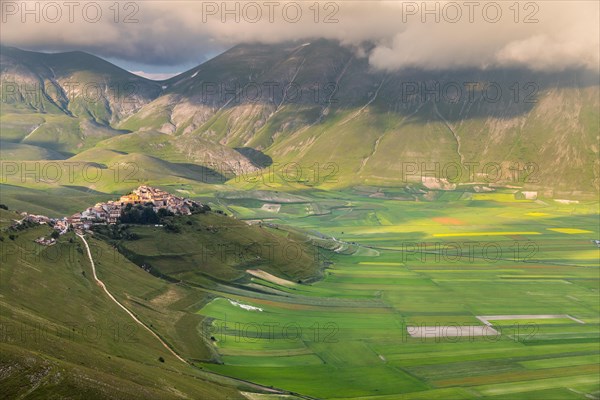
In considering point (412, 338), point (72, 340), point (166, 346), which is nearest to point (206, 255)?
point (166, 346)

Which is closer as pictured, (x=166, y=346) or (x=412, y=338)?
(x=166, y=346)

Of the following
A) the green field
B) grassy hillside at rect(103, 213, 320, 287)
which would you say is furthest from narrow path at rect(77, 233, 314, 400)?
grassy hillside at rect(103, 213, 320, 287)

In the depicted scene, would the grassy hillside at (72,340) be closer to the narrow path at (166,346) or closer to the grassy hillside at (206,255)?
the narrow path at (166,346)

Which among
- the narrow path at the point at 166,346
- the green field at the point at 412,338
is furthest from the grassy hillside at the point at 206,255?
the narrow path at the point at 166,346

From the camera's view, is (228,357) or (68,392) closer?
(68,392)

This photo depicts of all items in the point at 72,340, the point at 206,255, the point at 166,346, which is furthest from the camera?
the point at 206,255

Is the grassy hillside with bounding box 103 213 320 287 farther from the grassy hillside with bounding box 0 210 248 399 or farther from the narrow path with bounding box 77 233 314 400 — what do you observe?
the narrow path with bounding box 77 233 314 400

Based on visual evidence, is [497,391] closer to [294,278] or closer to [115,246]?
[294,278]

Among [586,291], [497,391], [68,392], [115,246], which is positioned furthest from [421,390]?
[115,246]

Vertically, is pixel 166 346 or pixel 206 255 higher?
pixel 206 255

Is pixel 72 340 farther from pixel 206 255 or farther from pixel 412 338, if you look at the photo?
pixel 206 255

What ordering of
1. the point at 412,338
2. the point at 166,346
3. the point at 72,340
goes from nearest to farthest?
the point at 72,340 → the point at 166,346 → the point at 412,338
